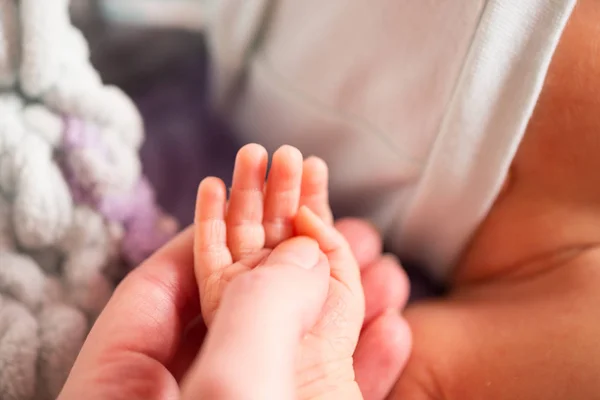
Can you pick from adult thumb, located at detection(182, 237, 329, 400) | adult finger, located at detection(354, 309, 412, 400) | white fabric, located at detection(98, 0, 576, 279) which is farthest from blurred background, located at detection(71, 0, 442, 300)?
adult thumb, located at detection(182, 237, 329, 400)

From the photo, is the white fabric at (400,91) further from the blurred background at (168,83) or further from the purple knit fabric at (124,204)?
the purple knit fabric at (124,204)

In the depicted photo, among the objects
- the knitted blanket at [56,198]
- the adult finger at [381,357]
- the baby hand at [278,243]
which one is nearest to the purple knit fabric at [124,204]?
the knitted blanket at [56,198]

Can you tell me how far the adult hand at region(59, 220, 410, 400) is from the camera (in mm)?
438

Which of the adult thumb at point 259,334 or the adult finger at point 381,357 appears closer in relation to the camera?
the adult thumb at point 259,334

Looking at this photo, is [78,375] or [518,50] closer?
[78,375]

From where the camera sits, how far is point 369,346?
561mm

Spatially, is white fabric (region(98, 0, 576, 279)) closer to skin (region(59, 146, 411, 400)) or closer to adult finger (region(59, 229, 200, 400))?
skin (region(59, 146, 411, 400))

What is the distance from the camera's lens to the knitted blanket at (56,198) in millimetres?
521

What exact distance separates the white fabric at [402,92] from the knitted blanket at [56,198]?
170 mm

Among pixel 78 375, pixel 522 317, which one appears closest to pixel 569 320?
pixel 522 317

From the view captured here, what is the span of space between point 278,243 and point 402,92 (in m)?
0.20

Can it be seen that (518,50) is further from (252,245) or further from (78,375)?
(78,375)

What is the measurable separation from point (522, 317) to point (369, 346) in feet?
0.46

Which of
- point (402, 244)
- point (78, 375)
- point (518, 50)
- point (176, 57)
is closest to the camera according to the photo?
point (78, 375)
